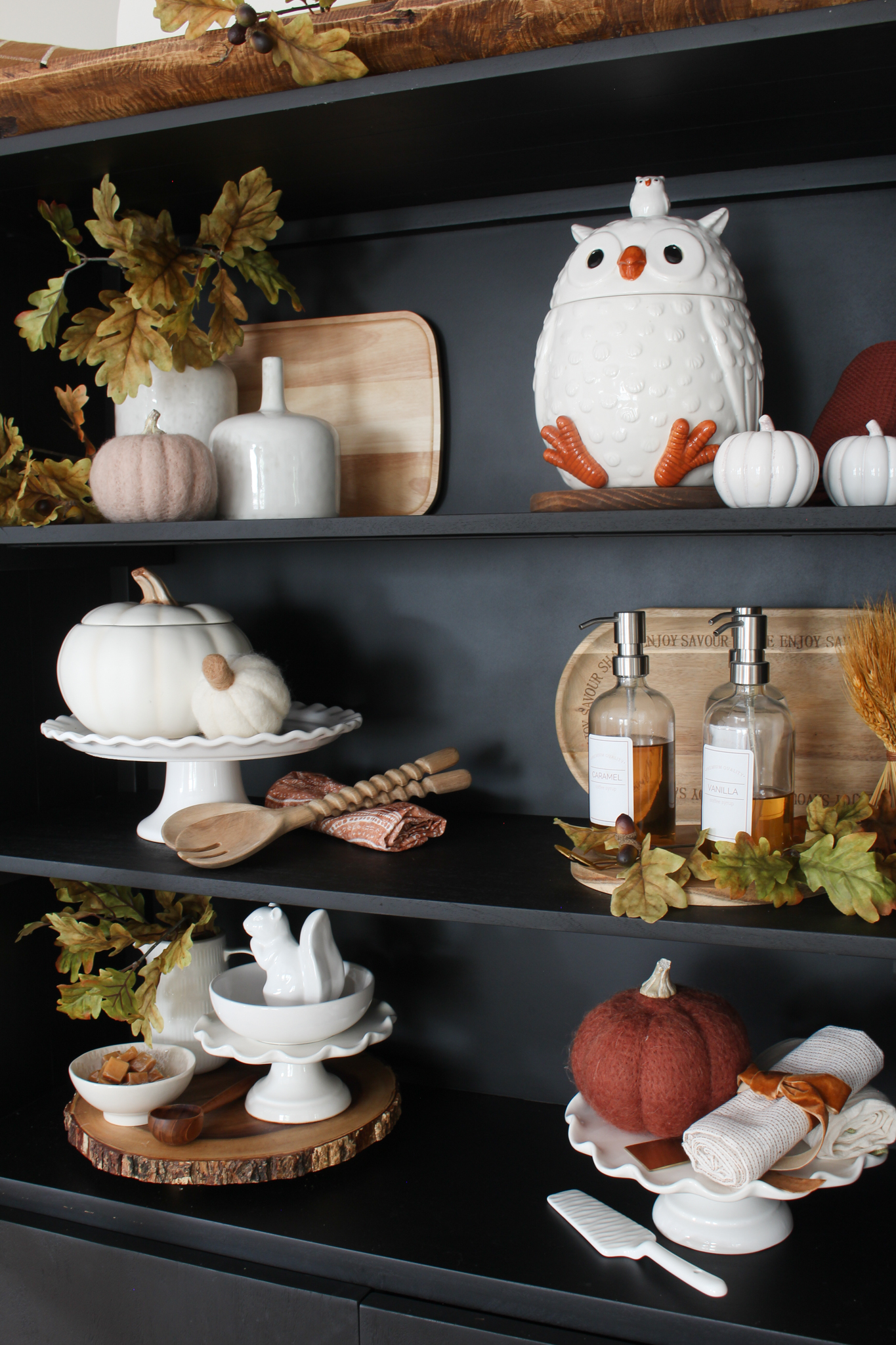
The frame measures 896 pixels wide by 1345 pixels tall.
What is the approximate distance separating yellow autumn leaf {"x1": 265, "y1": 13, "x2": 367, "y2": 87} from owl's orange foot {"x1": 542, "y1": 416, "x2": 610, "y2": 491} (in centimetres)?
39

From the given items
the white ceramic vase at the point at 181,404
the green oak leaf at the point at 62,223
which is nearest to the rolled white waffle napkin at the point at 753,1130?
the white ceramic vase at the point at 181,404

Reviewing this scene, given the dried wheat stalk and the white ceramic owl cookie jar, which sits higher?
the white ceramic owl cookie jar

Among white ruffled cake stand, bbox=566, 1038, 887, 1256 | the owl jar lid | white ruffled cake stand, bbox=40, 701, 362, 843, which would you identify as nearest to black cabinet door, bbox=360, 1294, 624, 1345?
white ruffled cake stand, bbox=566, 1038, 887, 1256

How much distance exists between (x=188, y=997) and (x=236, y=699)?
18.1 inches

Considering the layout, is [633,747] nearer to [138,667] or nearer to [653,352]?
[653,352]

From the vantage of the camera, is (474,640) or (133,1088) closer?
(133,1088)

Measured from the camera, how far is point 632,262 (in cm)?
102

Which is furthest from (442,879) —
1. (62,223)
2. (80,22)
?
(80,22)

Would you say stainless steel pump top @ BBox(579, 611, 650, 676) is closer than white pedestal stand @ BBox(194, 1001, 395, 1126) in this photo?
Yes

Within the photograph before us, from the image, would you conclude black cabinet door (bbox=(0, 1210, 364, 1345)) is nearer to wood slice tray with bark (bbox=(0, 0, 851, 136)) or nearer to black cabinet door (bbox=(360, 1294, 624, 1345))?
black cabinet door (bbox=(360, 1294, 624, 1345))

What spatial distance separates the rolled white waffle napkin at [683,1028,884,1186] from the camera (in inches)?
39.1

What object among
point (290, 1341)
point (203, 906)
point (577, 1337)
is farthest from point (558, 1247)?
point (203, 906)

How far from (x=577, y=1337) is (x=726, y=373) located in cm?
96

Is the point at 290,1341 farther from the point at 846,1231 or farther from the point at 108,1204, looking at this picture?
the point at 846,1231
